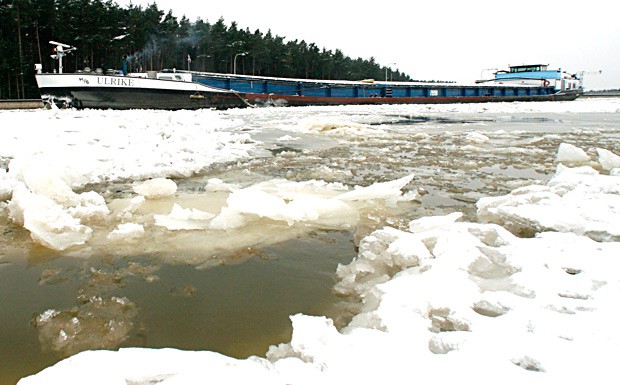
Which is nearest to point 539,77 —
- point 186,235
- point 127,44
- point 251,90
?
point 251,90

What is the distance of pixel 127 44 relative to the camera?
4484 cm

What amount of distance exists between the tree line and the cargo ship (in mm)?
5780

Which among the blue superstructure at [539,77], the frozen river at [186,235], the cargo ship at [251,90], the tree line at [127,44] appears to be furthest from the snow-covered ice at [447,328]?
the blue superstructure at [539,77]

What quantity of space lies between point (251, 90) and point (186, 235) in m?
28.2

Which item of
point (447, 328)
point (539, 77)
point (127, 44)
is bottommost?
point (447, 328)

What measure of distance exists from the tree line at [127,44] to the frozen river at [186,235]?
91.0ft

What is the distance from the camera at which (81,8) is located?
130ft

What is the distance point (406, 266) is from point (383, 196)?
5.52ft

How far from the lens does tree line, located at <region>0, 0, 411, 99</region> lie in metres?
36.1

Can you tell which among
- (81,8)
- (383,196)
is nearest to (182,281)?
(383,196)

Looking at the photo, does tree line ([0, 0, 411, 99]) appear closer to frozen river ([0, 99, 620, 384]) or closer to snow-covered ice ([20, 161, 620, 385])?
frozen river ([0, 99, 620, 384])

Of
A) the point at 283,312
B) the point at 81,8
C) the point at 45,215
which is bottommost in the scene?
the point at 283,312

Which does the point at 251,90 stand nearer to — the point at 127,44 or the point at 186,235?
→ the point at 127,44

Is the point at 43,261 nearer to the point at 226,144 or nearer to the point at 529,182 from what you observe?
the point at 529,182
